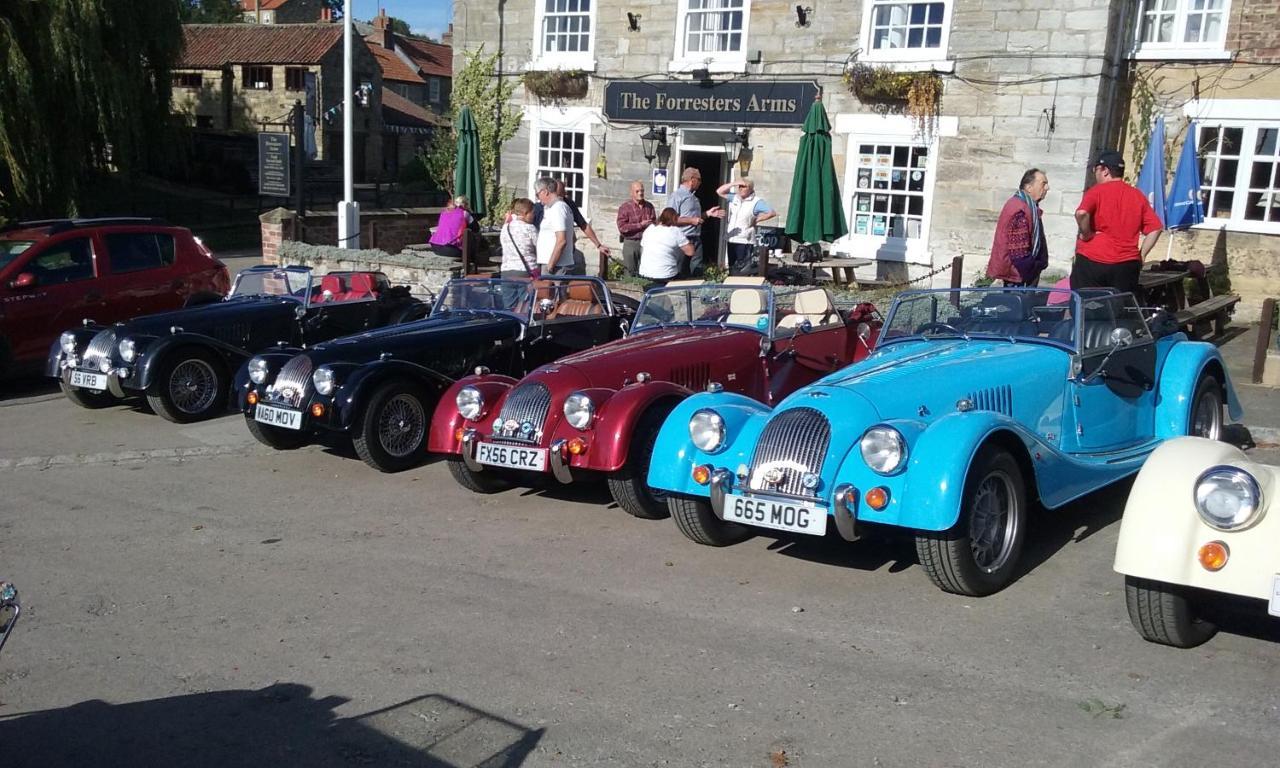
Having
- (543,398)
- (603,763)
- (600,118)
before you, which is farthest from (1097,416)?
(600,118)

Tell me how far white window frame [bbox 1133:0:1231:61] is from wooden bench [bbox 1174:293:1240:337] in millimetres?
3130

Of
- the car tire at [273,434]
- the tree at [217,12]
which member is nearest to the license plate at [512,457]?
the car tire at [273,434]

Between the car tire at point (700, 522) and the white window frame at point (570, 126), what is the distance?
41.3 feet

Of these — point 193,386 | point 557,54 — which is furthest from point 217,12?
point 193,386

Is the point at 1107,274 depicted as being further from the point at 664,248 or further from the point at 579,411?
the point at 579,411

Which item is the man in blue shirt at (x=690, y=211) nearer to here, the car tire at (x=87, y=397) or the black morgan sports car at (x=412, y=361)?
the black morgan sports car at (x=412, y=361)

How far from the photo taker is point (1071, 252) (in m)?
14.6

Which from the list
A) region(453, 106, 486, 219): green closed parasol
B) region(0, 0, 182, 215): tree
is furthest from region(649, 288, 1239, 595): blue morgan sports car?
region(0, 0, 182, 215): tree

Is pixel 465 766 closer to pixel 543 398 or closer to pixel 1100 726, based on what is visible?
pixel 1100 726

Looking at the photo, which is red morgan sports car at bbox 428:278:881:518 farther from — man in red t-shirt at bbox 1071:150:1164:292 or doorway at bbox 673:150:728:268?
doorway at bbox 673:150:728:268

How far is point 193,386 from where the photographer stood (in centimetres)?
1029

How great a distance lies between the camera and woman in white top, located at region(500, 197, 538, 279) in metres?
12.0

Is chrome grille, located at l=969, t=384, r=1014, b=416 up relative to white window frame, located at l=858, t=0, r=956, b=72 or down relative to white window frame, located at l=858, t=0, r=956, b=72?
down

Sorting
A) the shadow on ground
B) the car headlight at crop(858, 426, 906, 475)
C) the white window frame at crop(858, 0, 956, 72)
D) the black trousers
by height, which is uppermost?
the white window frame at crop(858, 0, 956, 72)
